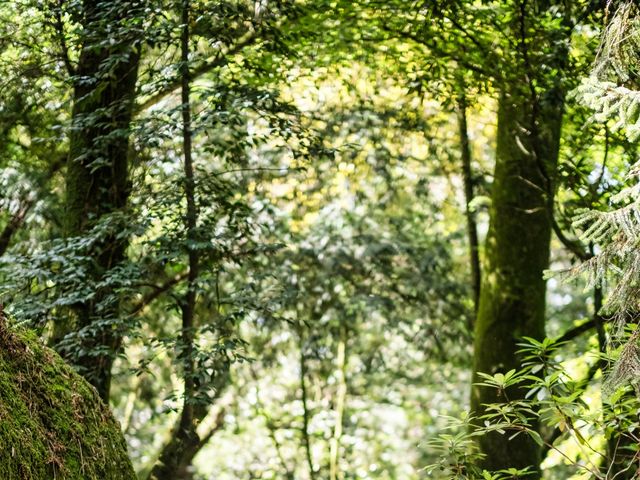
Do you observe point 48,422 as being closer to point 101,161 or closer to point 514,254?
point 101,161

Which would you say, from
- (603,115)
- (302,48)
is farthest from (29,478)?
(302,48)

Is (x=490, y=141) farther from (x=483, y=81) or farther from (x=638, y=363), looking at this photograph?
(x=638, y=363)

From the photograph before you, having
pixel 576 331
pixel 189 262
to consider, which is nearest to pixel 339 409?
pixel 576 331

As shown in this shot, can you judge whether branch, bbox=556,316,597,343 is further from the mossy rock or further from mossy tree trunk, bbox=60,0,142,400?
the mossy rock

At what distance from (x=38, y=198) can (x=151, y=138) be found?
9.55ft

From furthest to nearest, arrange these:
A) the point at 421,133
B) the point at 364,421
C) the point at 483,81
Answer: the point at 364,421 < the point at 421,133 < the point at 483,81

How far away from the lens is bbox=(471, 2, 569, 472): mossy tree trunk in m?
6.74

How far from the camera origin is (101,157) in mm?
6160

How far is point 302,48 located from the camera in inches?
305

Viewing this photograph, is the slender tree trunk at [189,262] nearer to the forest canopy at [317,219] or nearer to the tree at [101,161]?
the forest canopy at [317,219]

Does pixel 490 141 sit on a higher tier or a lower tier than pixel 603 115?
higher

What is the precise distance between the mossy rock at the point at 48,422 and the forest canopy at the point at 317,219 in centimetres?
1

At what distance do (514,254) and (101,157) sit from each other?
3743 mm

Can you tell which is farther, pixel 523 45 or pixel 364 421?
pixel 364 421
